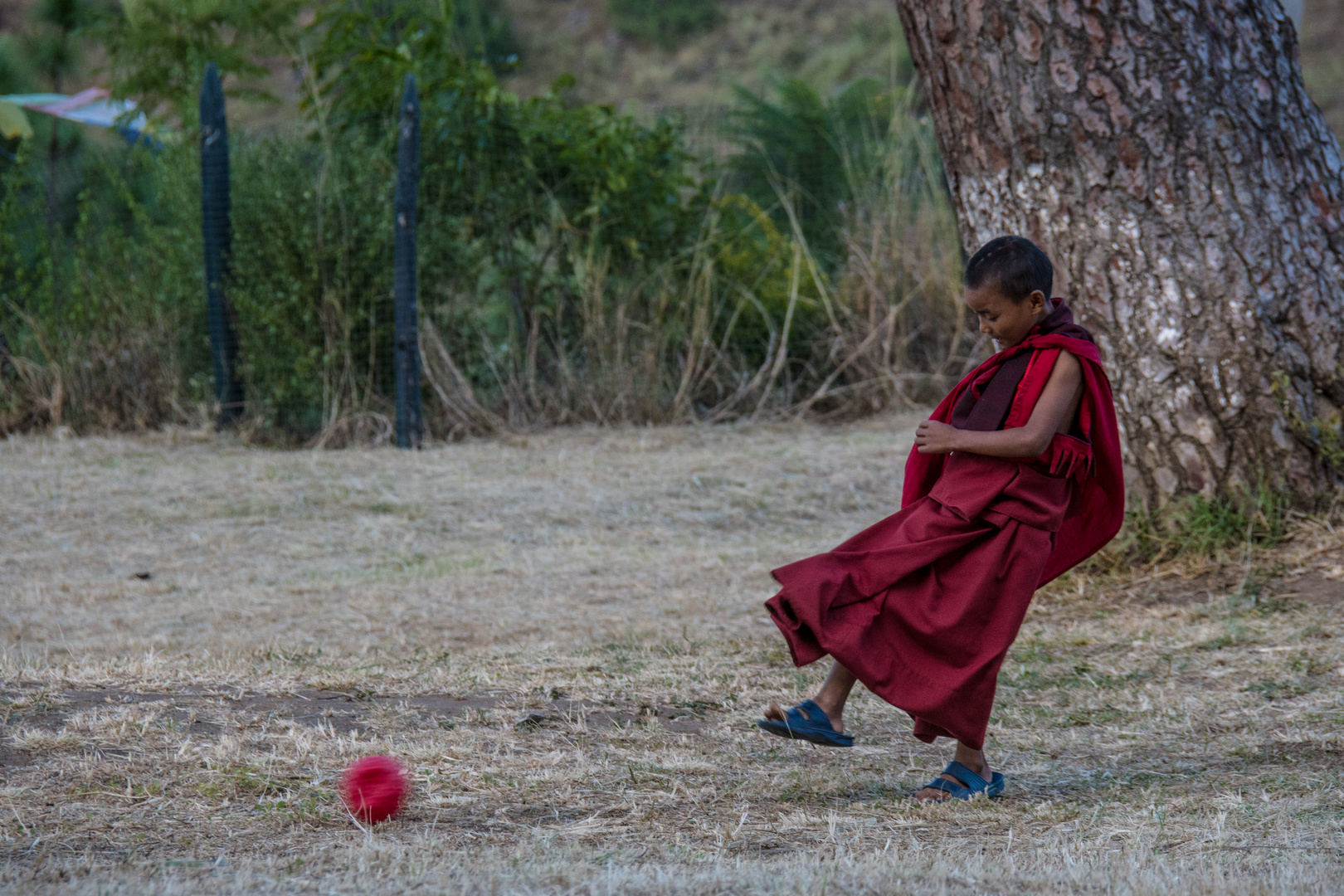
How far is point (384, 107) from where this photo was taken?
9.21 metres

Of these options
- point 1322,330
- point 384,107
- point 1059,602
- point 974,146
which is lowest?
point 1059,602

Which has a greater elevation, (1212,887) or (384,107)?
(384,107)

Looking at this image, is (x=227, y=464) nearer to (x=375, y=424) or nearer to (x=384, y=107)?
(x=375, y=424)

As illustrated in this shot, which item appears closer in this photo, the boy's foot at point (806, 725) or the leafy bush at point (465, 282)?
the boy's foot at point (806, 725)

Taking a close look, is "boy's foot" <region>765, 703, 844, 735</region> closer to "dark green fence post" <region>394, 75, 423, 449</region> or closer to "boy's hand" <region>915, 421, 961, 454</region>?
"boy's hand" <region>915, 421, 961, 454</region>

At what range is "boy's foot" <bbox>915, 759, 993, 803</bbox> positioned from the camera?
2.96 metres

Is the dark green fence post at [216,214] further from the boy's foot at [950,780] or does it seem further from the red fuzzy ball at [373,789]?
the boy's foot at [950,780]

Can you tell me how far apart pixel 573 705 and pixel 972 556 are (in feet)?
4.76

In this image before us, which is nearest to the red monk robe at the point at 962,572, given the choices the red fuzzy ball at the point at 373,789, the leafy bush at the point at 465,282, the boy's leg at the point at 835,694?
the boy's leg at the point at 835,694

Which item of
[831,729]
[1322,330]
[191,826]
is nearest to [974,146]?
[1322,330]

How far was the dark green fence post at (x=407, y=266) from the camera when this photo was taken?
829 centimetres

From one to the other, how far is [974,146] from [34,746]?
3.89 meters

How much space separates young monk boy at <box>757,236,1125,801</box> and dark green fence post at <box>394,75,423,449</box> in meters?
5.79

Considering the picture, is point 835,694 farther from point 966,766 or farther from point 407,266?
point 407,266
